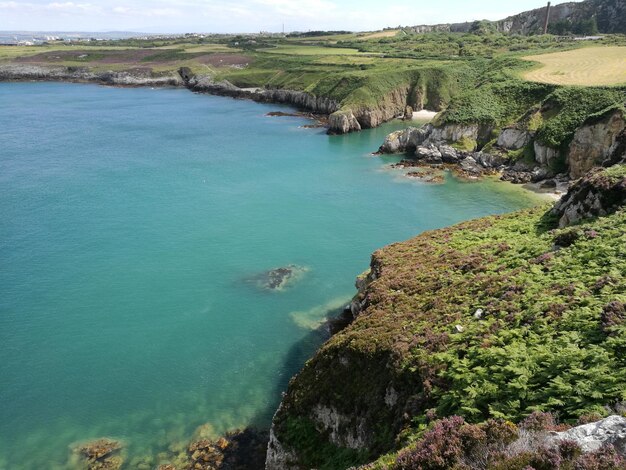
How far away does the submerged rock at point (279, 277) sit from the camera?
37.3m

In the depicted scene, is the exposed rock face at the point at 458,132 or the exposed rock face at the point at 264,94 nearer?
the exposed rock face at the point at 458,132

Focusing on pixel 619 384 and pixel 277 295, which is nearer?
pixel 619 384

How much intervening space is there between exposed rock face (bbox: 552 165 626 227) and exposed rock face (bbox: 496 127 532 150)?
44.6 m

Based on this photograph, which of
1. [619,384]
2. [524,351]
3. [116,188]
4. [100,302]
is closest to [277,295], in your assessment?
[100,302]

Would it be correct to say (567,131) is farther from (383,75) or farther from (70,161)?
(70,161)

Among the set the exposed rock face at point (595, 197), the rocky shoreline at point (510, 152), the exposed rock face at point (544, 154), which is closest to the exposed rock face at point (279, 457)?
the exposed rock face at point (595, 197)

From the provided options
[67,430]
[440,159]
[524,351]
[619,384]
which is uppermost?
[619,384]

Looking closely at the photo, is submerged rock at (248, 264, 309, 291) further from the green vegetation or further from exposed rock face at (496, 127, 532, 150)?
exposed rock face at (496, 127, 532, 150)

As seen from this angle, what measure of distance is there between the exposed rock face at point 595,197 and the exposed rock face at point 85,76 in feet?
514

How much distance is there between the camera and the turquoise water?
2552cm

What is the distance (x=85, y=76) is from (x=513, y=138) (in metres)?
154

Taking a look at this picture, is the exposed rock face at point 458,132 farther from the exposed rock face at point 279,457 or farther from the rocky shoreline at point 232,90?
the exposed rock face at point 279,457

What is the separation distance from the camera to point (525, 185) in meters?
59.8

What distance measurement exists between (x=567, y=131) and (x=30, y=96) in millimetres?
135992
